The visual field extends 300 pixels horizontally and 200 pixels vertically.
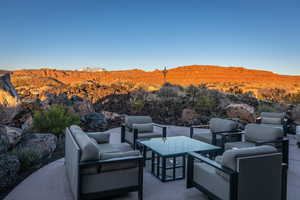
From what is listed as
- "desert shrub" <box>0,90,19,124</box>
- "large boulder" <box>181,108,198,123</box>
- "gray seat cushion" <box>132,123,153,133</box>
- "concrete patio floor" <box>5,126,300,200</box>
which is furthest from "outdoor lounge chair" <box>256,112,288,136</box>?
"desert shrub" <box>0,90,19,124</box>

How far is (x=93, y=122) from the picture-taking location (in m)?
7.34

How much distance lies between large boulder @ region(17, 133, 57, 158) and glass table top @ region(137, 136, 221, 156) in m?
2.07

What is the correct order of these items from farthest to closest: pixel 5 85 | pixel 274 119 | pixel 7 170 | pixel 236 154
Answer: pixel 274 119 < pixel 5 85 < pixel 7 170 < pixel 236 154

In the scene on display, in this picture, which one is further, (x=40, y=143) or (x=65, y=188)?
(x=40, y=143)

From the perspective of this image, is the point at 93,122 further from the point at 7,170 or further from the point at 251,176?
the point at 251,176

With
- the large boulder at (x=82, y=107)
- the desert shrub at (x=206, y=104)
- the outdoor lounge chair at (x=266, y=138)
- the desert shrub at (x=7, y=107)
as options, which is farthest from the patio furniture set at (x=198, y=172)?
the desert shrub at (x=206, y=104)

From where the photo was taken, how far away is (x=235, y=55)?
21.8 metres

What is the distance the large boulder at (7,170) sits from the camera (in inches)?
109

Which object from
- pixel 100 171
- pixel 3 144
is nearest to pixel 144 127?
pixel 100 171

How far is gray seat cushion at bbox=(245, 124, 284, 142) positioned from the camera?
3591mm

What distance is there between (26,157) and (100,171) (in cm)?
193

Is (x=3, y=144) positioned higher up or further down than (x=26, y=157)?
higher up

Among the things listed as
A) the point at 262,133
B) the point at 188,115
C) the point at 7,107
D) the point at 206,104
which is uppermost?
the point at 7,107

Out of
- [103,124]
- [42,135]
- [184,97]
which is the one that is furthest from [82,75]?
[42,135]
